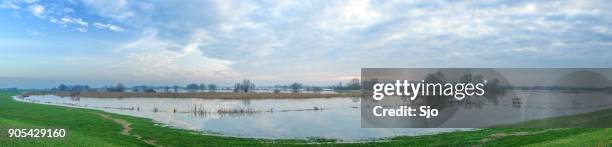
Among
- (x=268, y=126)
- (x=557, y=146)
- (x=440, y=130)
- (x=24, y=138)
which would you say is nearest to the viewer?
(x=557, y=146)

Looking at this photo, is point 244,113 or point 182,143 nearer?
point 182,143

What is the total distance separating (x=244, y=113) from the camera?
6231cm

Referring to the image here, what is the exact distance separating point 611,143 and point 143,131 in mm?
33843

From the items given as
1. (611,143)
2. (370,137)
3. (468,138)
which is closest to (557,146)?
(611,143)

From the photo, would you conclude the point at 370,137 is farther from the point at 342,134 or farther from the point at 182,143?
the point at 182,143

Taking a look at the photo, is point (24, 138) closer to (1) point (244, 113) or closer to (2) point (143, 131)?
(2) point (143, 131)

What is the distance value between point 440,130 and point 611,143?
2030cm

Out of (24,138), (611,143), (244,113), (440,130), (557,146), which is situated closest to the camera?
(611,143)

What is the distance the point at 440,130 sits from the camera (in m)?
41.5

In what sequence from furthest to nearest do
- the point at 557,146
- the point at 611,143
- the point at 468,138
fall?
the point at 468,138 < the point at 557,146 < the point at 611,143

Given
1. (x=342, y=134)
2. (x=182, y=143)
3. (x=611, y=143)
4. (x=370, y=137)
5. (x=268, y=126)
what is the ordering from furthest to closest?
(x=268, y=126) < (x=342, y=134) < (x=370, y=137) < (x=182, y=143) < (x=611, y=143)

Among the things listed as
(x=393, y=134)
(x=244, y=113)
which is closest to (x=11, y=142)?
(x=393, y=134)

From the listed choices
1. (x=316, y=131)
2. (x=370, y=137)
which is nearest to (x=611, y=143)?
(x=370, y=137)

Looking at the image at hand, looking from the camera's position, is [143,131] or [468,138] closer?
[468,138]
